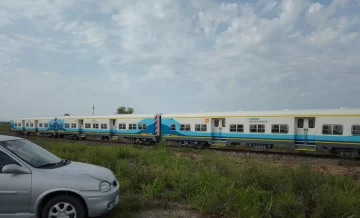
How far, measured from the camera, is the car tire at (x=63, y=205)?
15.3ft

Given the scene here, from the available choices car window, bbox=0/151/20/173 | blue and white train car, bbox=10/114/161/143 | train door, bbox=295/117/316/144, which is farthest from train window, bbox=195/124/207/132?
car window, bbox=0/151/20/173

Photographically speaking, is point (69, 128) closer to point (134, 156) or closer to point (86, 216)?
point (134, 156)

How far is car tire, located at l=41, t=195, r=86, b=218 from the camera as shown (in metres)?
4.67

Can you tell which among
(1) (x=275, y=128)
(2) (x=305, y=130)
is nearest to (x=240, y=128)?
(1) (x=275, y=128)

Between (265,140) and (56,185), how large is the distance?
16858 mm

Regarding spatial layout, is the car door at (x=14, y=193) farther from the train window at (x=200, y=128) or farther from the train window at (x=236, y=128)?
the train window at (x=200, y=128)

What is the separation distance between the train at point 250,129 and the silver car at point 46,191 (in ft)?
51.9

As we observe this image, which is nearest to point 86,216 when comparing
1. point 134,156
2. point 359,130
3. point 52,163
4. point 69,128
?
point 52,163

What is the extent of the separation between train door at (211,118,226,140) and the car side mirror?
18188 mm

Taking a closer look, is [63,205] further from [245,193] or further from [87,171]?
[245,193]

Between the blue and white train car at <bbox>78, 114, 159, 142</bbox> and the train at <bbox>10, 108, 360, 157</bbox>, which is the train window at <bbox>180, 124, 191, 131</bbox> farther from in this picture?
the blue and white train car at <bbox>78, 114, 159, 142</bbox>

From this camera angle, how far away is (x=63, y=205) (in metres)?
4.73

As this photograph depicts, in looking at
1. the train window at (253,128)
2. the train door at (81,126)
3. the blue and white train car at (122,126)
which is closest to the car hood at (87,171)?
the train window at (253,128)

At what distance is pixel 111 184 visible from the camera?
5191mm
